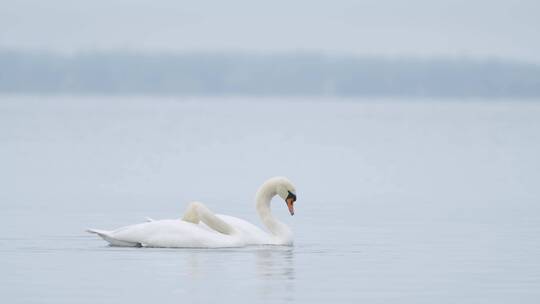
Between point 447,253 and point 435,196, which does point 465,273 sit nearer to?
point 447,253

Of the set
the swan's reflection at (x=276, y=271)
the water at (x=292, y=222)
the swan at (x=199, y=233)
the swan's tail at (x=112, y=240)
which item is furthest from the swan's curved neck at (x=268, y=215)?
the swan's tail at (x=112, y=240)

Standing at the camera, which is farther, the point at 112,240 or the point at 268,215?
the point at 268,215

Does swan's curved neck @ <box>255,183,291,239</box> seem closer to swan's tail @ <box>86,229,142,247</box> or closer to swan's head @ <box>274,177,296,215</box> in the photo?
swan's head @ <box>274,177,296,215</box>

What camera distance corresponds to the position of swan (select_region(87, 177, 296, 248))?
18.3m

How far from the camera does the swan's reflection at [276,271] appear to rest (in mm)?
15219

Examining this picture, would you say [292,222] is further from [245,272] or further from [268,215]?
[245,272]

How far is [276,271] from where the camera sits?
54.6 feet

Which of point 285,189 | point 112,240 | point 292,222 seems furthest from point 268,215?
point 292,222

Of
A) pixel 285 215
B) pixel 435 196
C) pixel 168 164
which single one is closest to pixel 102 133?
pixel 168 164

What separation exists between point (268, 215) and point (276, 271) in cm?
260

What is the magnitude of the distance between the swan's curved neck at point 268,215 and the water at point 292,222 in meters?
0.38

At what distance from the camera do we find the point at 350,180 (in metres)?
31.6

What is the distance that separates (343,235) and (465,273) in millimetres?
3725

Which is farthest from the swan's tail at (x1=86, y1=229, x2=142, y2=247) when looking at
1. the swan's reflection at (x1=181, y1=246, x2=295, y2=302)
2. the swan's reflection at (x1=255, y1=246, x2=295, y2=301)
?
the swan's reflection at (x1=255, y1=246, x2=295, y2=301)
